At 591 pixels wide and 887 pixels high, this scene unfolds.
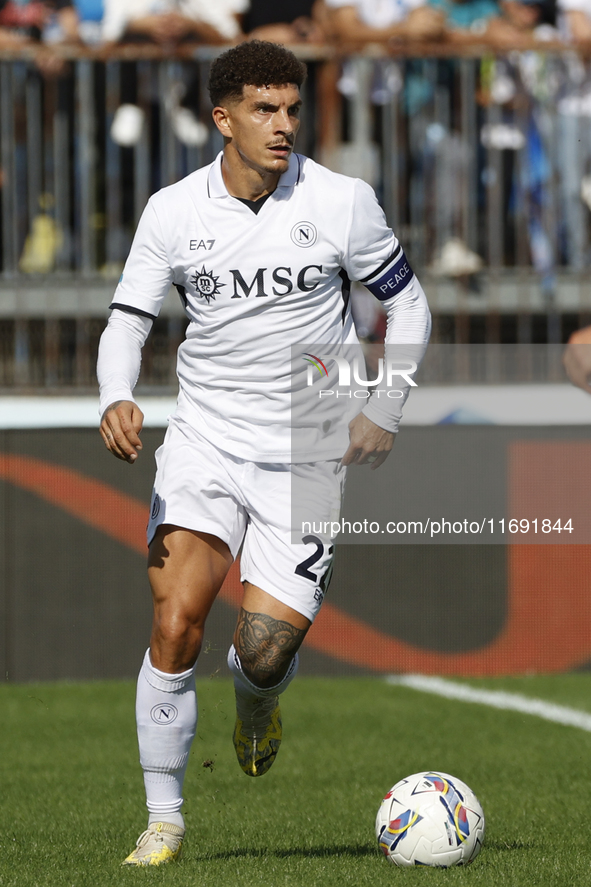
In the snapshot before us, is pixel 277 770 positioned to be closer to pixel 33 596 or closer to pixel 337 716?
pixel 337 716

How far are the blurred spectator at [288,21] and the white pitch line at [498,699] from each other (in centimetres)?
433

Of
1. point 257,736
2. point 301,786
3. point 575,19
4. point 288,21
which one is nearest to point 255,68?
point 257,736

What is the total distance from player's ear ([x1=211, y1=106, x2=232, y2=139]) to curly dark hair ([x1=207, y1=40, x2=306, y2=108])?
40 mm

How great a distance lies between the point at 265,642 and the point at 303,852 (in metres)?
0.67

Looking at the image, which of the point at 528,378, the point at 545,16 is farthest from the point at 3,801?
the point at 545,16

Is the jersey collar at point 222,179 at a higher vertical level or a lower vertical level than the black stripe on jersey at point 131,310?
higher

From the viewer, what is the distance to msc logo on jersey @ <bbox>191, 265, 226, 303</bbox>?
4.23 metres

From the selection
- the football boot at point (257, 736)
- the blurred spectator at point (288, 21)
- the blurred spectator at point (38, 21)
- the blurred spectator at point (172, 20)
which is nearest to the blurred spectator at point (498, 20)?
the blurred spectator at point (288, 21)

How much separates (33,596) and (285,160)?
483cm

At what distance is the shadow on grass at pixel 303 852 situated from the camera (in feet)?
13.5

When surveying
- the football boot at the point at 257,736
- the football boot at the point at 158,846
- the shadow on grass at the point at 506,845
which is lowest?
the shadow on grass at the point at 506,845

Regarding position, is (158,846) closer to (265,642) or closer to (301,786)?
(265,642)

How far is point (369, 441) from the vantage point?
4.24 meters

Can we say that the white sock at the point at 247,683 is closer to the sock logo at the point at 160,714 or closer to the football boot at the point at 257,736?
the football boot at the point at 257,736
